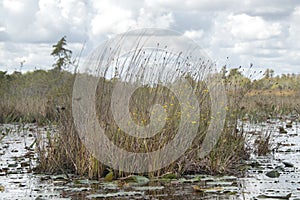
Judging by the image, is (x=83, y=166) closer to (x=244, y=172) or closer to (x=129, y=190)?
(x=129, y=190)

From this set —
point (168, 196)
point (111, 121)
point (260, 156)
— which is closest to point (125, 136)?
point (111, 121)

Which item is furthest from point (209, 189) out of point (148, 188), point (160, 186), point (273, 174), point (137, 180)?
point (273, 174)

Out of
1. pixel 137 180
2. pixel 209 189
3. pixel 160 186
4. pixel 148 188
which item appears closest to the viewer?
pixel 209 189

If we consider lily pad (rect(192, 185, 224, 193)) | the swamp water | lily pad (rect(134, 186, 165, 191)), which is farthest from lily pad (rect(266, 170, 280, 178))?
lily pad (rect(134, 186, 165, 191))

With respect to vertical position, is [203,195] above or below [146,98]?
below

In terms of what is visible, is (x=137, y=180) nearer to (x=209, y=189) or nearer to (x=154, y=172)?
(x=154, y=172)

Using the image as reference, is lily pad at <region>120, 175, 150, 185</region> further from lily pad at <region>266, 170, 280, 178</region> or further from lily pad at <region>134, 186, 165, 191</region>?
lily pad at <region>266, 170, 280, 178</region>

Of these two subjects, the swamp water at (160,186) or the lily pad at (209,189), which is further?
the lily pad at (209,189)

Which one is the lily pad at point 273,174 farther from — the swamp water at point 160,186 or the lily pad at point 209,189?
the lily pad at point 209,189

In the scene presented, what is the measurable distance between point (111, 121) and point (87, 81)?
69 centimetres

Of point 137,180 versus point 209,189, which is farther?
point 137,180

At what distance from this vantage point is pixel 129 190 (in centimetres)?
620

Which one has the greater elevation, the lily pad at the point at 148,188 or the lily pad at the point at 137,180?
the lily pad at the point at 137,180

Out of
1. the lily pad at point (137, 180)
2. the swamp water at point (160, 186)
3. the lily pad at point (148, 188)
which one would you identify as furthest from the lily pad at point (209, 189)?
the lily pad at point (137, 180)
